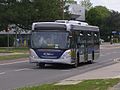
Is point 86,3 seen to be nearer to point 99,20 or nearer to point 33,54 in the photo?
point 99,20

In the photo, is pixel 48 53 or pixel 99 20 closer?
pixel 48 53

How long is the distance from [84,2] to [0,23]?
106283 mm

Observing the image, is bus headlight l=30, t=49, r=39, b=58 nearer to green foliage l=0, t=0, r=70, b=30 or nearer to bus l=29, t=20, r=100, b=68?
bus l=29, t=20, r=100, b=68

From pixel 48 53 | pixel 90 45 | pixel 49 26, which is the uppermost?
pixel 49 26

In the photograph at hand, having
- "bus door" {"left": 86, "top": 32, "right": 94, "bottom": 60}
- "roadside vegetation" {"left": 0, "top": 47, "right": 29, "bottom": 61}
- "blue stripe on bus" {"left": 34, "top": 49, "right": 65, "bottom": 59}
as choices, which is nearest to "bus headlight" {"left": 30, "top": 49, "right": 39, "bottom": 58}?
"blue stripe on bus" {"left": 34, "top": 49, "right": 65, "bottom": 59}

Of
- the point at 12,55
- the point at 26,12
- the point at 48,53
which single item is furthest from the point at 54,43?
the point at 26,12

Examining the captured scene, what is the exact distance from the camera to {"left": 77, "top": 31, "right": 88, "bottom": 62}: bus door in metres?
30.6

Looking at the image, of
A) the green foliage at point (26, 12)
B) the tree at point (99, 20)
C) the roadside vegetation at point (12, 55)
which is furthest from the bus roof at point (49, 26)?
the tree at point (99, 20)

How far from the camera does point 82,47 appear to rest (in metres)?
31.2

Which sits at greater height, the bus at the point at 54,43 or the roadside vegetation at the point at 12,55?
the bus at the point at 54,43

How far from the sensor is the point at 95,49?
3512 cm

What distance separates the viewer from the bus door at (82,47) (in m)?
30.6

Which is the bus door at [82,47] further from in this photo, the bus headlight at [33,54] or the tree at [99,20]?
the tree at [99,20]

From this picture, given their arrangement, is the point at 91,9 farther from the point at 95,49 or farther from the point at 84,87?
the point at 84,87
